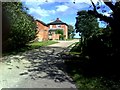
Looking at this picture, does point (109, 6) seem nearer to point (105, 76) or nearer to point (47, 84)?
point (105, 76)

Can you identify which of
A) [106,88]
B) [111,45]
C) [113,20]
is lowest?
[106,88]

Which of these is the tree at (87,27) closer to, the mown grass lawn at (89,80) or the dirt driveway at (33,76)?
the mown grass lawn at (89,80)

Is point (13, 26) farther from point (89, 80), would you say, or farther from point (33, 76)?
point (89, 80)

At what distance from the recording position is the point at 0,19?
21234mm

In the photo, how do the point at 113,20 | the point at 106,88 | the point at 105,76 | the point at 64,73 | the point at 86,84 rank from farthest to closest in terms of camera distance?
the point at 113,20 → the point at 64,73 → the point at 105,76 → the point at 86,84 → the point at 106,88

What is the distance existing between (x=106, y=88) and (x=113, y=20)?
6.22 meters

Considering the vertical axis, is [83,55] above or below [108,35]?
below

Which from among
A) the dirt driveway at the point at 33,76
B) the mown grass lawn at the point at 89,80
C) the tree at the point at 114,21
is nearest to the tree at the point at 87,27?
the tree at the point at 114,21

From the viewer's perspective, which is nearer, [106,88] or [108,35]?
[106,88]

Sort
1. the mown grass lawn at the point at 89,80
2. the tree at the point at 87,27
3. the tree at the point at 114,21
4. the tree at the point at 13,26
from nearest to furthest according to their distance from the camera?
the mown grass lawn at the point at 89,80, the tree at the point at 114,21, the tree at the point at 13,26, the tree at the point at 87,27

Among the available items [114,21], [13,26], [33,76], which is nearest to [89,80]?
[33,76]

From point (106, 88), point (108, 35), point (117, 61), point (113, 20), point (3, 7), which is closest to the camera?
point (106, 88)

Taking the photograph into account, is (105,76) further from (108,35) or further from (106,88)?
(108,35)

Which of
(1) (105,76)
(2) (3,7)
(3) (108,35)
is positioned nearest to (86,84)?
(1) (105,76)
